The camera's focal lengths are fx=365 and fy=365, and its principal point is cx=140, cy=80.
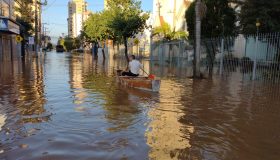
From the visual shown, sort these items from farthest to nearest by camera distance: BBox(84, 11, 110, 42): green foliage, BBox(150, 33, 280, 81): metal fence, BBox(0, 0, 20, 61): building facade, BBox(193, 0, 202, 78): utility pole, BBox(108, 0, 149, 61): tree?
BBox(84, 11, 110, 42): green foliage → BBox(108, 0, 149, 61): tree → BBox(0, 0, 20, 61): building facade → BBox(193, 0, 202, 78): utility pole → BBox(150, 33, 280, 81): metal fence

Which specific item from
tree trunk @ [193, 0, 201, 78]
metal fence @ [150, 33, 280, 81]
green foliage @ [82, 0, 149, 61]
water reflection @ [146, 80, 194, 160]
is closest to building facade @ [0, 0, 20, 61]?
green foliage @ [82, 0, 149, 61]

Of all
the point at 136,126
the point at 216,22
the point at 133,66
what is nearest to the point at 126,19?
the point at 216,22

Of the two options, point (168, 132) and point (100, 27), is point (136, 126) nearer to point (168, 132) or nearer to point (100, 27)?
point (168, 132)

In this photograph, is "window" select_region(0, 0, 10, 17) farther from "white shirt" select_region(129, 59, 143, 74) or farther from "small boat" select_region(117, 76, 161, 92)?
"small boat" select_region(117, 76, 161, 92)

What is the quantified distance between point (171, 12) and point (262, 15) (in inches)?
1469

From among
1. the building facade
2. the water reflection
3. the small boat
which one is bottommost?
the water reflection

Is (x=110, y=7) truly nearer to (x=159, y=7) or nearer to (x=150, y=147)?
(x=159, y=7)

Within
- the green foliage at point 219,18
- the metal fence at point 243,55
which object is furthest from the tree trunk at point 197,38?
the green foliage at point 219,18

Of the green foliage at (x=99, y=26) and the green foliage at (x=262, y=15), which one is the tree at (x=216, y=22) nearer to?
the green foliage at (x=262, y=15)

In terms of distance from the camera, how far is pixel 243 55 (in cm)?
1962

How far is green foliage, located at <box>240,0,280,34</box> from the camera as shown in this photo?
62.8 ft

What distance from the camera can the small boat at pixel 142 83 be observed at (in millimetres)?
12852

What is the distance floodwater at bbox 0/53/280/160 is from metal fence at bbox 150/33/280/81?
5543mm

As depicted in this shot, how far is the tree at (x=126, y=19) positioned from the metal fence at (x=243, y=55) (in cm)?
1252
